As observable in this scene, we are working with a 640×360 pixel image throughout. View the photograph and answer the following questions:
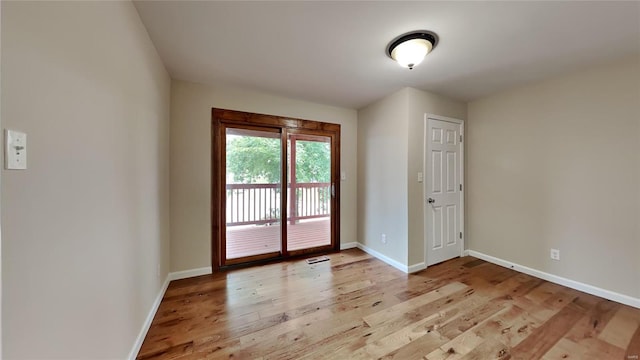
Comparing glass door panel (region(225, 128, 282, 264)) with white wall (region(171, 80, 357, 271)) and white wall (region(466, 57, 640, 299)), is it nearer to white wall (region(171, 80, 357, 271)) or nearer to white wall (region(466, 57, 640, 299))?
white wall (region(171, 80, 357, 271))

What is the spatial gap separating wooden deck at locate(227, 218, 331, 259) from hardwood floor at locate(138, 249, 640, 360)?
0.43 m

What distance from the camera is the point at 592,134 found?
2.33 meters

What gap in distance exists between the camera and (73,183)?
0.95 metres

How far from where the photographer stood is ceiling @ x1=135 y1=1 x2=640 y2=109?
154cm

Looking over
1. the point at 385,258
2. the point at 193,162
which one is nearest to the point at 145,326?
the point at 193,162

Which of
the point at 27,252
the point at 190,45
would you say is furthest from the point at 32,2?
the point at 190,45

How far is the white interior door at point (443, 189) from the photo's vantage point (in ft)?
10.0

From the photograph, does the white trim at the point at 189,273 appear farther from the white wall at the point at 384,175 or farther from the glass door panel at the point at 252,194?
the white wall at the point at 384,175

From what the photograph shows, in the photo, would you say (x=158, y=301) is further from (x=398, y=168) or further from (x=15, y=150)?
(x=398, y=168)

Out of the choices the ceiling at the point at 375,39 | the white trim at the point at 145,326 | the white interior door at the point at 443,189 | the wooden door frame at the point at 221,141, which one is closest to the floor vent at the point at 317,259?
the wooden door frame at the point at 221,141

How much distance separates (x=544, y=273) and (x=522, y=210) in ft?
2.39

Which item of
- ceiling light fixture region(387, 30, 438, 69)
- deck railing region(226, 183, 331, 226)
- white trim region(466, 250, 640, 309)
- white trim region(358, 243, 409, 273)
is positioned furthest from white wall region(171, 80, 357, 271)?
white trim region(466, 250, 640, 309)

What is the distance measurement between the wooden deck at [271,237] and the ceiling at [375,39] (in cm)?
191

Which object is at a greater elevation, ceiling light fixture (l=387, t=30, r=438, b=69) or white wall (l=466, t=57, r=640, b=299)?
ceiling light fixture (l=387, t=30, r=438, b=69)
